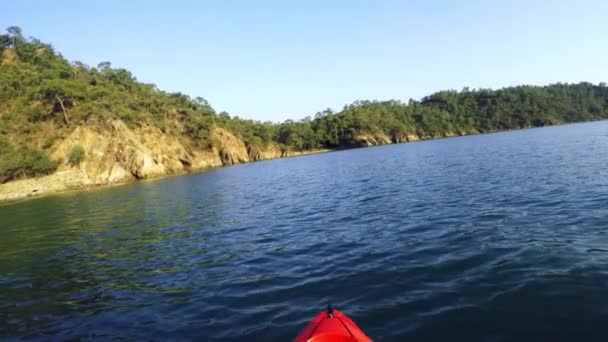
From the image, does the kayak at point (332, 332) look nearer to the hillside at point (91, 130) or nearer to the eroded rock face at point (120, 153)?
the hillside at point (91, 130)

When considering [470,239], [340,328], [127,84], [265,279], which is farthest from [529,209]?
[127,84]

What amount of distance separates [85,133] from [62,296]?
3138 inches

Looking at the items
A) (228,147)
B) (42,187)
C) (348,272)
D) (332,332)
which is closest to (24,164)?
(42,187)

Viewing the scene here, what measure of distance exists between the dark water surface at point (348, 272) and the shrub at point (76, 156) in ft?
189

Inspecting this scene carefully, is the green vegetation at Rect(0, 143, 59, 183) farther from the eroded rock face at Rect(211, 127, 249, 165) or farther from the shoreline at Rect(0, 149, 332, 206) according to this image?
the eroded rock face at Rect(211, 127, 249, 165)

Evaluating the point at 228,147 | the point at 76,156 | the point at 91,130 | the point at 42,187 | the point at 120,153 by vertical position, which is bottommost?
the point at 42,187

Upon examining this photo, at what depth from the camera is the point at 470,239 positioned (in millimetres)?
12820

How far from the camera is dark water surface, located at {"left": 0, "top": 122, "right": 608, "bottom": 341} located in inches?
304

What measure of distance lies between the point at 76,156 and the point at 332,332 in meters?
80.7

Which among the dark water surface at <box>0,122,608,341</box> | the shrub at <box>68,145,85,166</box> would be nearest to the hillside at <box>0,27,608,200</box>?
the shrub at <box>68,145,85,166</box>

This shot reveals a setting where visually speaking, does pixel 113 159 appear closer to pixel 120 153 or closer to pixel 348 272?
pixel 120 153

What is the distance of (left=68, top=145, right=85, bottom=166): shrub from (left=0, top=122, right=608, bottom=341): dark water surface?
57.5 m

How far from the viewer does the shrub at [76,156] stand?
72750 mm

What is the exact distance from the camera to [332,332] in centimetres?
604
